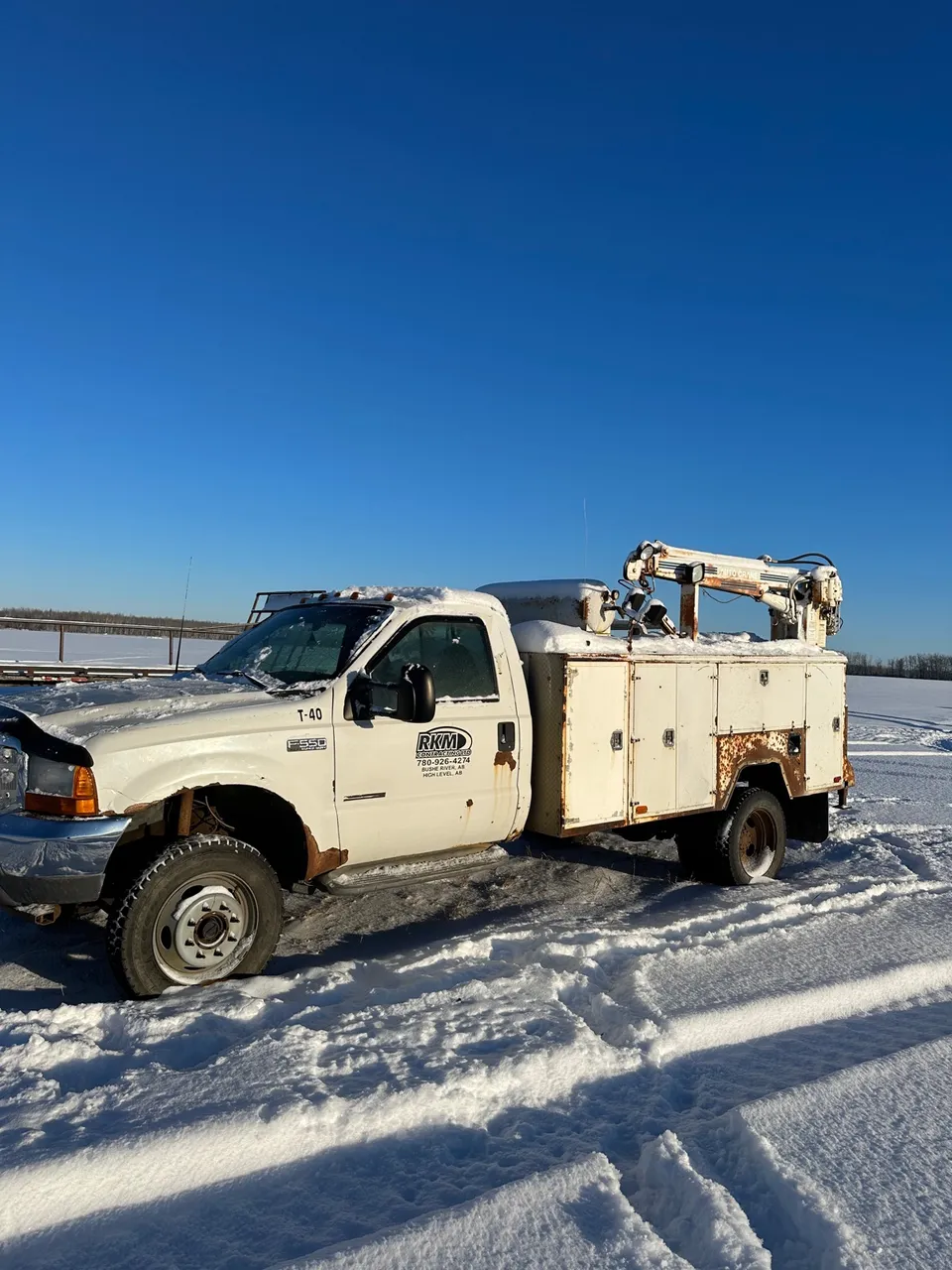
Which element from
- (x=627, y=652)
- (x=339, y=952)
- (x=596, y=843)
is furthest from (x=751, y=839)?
(x=339, y=952)

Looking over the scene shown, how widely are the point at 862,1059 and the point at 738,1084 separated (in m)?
0.61

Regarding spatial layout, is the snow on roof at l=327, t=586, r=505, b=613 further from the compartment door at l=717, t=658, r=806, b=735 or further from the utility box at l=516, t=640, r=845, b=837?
the compartment door at l=717, t=658, r=806, b=735

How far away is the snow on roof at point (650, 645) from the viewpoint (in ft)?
20.0

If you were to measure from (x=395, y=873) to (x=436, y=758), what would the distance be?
0.68 m

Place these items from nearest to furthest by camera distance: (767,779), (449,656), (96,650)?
(449,656) < (767,779) < (96,650)

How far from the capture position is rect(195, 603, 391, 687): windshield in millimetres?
5402

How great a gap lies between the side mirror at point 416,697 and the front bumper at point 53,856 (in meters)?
1.49

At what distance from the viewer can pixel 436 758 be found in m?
5.39

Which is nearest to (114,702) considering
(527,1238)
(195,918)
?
(195,918)

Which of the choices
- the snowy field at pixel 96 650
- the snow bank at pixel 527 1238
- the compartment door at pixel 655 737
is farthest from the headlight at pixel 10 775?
the snowy field at pixel 96 650

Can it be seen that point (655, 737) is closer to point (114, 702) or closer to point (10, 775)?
point (114, 702)

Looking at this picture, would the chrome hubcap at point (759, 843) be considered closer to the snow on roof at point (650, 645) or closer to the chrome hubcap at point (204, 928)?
the snow on roof at point (650, 645)

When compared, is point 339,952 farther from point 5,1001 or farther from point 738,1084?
point 738,1084

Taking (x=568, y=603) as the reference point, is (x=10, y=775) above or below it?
below
